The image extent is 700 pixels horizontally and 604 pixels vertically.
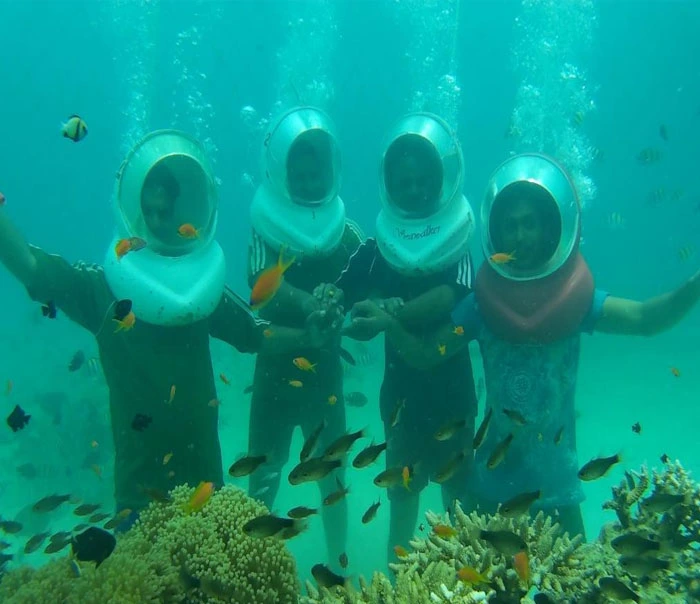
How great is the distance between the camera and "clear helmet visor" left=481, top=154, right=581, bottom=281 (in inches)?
170

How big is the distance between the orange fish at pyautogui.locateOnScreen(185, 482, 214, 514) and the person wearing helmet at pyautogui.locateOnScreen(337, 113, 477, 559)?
1.87 m

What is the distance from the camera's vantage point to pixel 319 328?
462cm

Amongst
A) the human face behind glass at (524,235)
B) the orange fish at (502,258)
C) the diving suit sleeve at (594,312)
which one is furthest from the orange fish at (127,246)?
the diving suit sleeve at (594,312)

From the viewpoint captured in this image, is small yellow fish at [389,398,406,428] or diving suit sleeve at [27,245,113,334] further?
small yellow fish at [389,398,406,428]

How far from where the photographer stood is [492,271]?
4.52 m

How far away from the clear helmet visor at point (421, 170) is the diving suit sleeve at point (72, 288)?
2.69 m

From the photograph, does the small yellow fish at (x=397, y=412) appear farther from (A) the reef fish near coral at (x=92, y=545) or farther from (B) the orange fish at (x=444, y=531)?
(A) the reef fish near coral at (x=92, y=545)

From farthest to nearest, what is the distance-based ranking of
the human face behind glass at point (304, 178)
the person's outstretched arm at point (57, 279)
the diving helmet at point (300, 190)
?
the human face behind glass at point (304, 178), the diving helmet at point (300, 190), the person's outstretched arm at point (57, 279)

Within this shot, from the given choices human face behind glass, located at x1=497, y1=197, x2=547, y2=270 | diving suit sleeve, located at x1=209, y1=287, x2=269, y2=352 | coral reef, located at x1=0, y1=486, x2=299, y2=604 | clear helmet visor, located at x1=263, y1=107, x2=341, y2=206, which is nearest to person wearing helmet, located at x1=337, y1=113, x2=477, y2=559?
human face behind glass, located at x1=497, y1=197, x2=547, y2=270

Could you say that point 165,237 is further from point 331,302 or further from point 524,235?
point 524,235

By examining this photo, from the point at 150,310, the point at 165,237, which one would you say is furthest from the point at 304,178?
the point at 150,310

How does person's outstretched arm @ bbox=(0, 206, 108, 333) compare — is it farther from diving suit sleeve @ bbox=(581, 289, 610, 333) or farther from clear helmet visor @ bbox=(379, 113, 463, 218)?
diving suit sleeve @ bbox=(581, 289, 610, 333)

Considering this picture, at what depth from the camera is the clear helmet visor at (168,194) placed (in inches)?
164

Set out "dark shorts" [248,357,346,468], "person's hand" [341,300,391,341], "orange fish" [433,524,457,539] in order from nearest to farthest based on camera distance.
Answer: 1. "orange fish" [433,524,457,539]
2. "person's hand" [341,300,391,341]
3. "dark shorts" [248,357,346,468]
